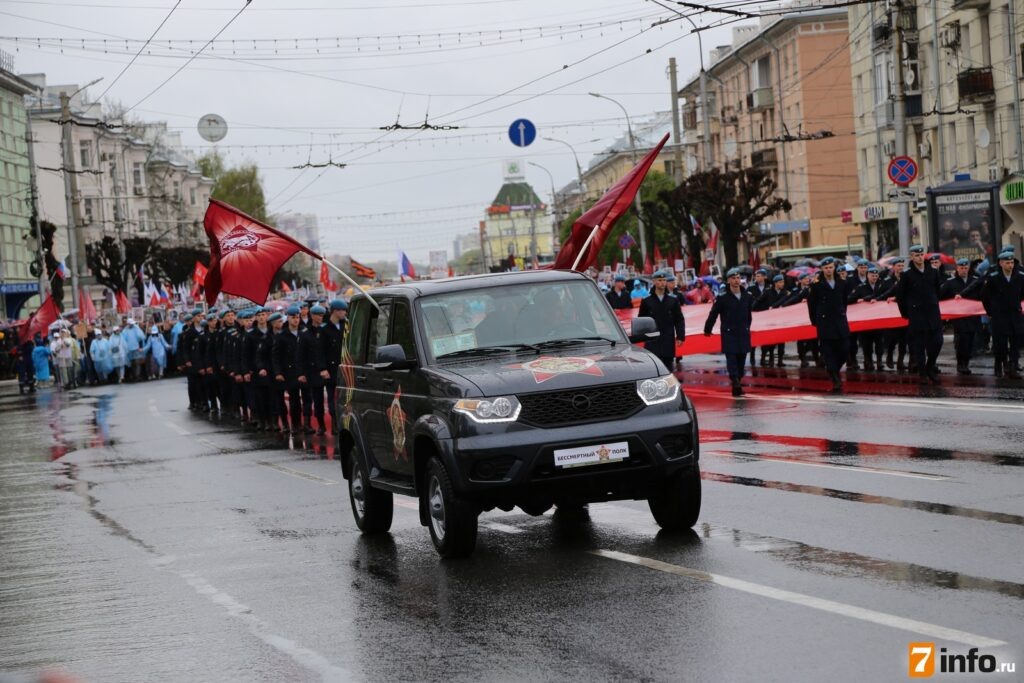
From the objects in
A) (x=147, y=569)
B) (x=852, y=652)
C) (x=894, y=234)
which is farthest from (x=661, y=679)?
(x=894, y=234)

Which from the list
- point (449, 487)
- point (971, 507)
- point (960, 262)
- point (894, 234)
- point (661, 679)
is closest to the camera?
point (661, 679)

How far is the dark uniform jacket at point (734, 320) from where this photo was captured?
23.8 m

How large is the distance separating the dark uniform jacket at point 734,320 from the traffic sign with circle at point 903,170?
9.72 m

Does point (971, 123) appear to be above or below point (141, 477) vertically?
above

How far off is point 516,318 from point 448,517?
1568mm

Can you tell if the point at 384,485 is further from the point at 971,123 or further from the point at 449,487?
the point at 971,123

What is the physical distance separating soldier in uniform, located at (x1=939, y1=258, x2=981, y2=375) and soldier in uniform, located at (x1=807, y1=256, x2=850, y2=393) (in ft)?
6.75

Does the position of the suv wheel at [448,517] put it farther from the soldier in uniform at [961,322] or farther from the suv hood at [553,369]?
the soldier in uniform at [961,322]

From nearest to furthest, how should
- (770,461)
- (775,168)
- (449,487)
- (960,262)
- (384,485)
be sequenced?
1. (449,487)
2. (384,485)
3. (770,461)
4. (960,262)
5. (775,168)

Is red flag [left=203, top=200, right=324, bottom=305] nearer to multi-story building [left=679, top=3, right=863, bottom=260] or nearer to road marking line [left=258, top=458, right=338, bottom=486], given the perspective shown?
road marking line [left=258, top=458, right=338, bottom=486]

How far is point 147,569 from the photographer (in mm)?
11258

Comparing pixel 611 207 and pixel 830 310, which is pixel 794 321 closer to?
pixel 830 310

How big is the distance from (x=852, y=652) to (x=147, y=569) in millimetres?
6028

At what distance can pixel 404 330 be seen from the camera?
36.7ft
